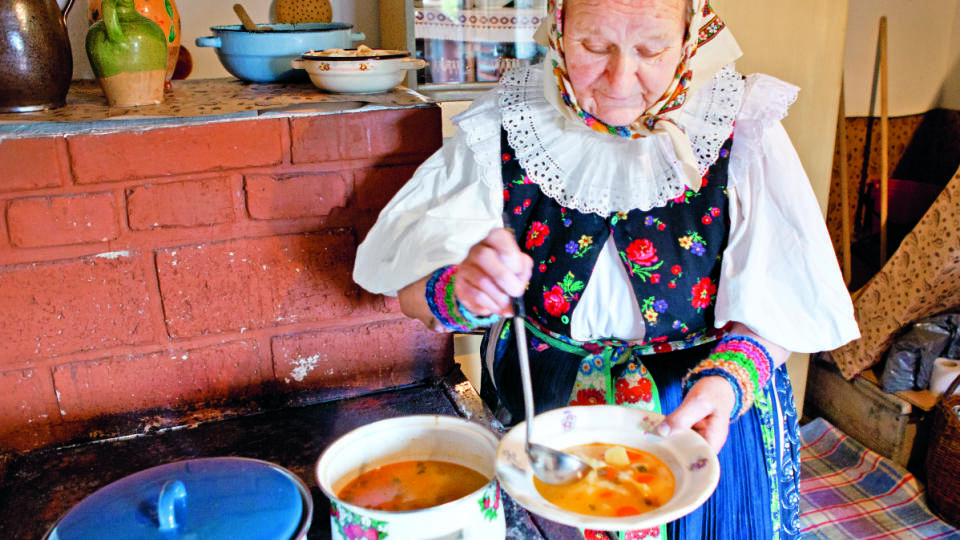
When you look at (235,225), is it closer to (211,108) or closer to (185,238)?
(185,238)

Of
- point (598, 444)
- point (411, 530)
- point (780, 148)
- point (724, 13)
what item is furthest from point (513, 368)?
point (724, 13)

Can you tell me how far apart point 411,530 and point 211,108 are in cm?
74

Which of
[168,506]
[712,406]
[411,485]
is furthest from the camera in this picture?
[712,406]

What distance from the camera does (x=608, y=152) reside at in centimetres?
129

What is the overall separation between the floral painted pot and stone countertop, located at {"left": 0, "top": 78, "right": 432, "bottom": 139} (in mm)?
512

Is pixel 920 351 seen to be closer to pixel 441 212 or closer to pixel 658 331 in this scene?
pixel 658 331

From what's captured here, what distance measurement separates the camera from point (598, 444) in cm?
98

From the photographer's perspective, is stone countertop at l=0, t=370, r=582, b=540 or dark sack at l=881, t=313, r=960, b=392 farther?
dark sack at l=881, t=313, r=960, b=392

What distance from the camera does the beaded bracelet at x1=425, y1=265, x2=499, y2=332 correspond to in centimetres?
109

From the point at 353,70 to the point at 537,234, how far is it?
1.30ft

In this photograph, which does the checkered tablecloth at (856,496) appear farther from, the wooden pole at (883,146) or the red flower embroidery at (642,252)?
the red flower embroidery at (642,252)

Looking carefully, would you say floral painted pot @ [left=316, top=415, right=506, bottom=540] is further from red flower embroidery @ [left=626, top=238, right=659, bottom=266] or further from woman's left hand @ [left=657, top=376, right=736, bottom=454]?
red flower embroidery @ [left=626, top=238, right=659, bottom=266]

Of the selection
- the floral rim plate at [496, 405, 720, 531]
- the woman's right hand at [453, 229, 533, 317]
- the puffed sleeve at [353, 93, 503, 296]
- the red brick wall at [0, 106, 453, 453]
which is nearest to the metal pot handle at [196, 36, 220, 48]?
the red brick wall at [0, 106, 453, 453]

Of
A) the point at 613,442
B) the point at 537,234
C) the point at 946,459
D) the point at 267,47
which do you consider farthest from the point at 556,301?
the point at 946,459
